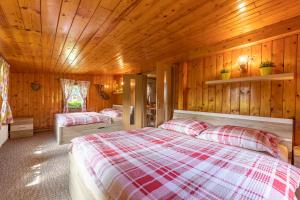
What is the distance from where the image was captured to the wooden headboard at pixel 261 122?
1.85m

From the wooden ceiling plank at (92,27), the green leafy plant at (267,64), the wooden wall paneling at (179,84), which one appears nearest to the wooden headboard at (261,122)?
the wooden wall paneling at (179,84)

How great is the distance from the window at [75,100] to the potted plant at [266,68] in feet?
19.3

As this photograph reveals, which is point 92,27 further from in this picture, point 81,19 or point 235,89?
point 235,89

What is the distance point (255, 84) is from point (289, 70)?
405mm

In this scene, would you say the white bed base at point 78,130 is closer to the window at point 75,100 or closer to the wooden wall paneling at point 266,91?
the window at point 75,100

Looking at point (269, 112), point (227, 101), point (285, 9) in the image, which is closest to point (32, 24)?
point (285, 9)

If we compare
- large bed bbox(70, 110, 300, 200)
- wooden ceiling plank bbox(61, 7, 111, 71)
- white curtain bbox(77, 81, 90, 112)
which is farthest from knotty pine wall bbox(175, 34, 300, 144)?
white curtain bbox(77, 81, 90, 112)

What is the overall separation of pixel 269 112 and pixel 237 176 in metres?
1.47

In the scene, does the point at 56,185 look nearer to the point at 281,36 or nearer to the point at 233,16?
the point at 233,16

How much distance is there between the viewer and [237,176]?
1100 millimetres

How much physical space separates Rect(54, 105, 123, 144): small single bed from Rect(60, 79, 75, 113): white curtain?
4.37 ft

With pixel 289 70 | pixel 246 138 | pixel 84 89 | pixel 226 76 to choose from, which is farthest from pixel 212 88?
pixel 84 89

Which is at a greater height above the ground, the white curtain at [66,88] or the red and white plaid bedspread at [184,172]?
the white curtain at [66,88]

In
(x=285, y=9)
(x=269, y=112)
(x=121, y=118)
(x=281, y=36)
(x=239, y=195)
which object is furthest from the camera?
(x=121, y=118)
